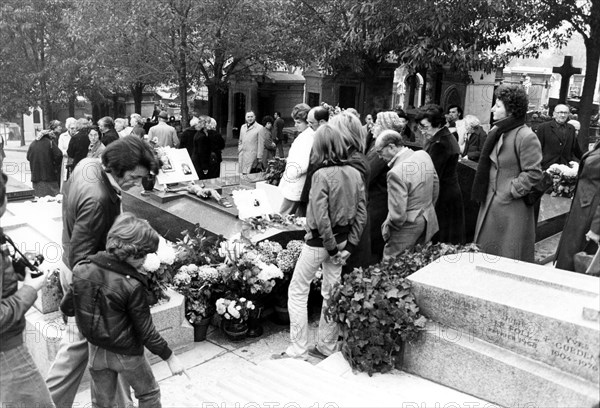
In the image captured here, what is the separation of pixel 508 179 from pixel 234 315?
8.68 feet

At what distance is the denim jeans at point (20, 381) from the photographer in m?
3.04

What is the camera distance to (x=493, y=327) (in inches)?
156

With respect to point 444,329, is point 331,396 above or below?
below

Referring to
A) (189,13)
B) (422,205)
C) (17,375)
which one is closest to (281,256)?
(422,205)

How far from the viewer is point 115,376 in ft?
11.7

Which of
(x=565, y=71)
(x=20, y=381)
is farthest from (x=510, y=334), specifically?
(x=565, y=71)

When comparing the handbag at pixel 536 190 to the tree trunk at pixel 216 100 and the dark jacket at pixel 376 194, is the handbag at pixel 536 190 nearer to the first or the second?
the dark jacket at pixel 376 194

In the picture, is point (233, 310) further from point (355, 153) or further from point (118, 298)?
point (118, 298)

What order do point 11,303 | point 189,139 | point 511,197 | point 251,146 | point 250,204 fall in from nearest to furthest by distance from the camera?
point 11,303, point 511,197, point 250,204, point 251,146, point 189,139

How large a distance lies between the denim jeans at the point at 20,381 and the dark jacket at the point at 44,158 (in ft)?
25.8

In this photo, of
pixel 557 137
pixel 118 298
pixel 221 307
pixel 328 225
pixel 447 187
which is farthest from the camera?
pixel 557 137

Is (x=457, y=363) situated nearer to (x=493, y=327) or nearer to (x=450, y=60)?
(x=493, y=327)

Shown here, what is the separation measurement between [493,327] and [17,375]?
9.42 feet

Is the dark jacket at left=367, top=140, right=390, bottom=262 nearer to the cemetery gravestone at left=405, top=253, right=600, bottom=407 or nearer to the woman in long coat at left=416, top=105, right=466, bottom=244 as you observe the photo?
the woman in long coat at left=416, top=105, right=466, bottom=244
